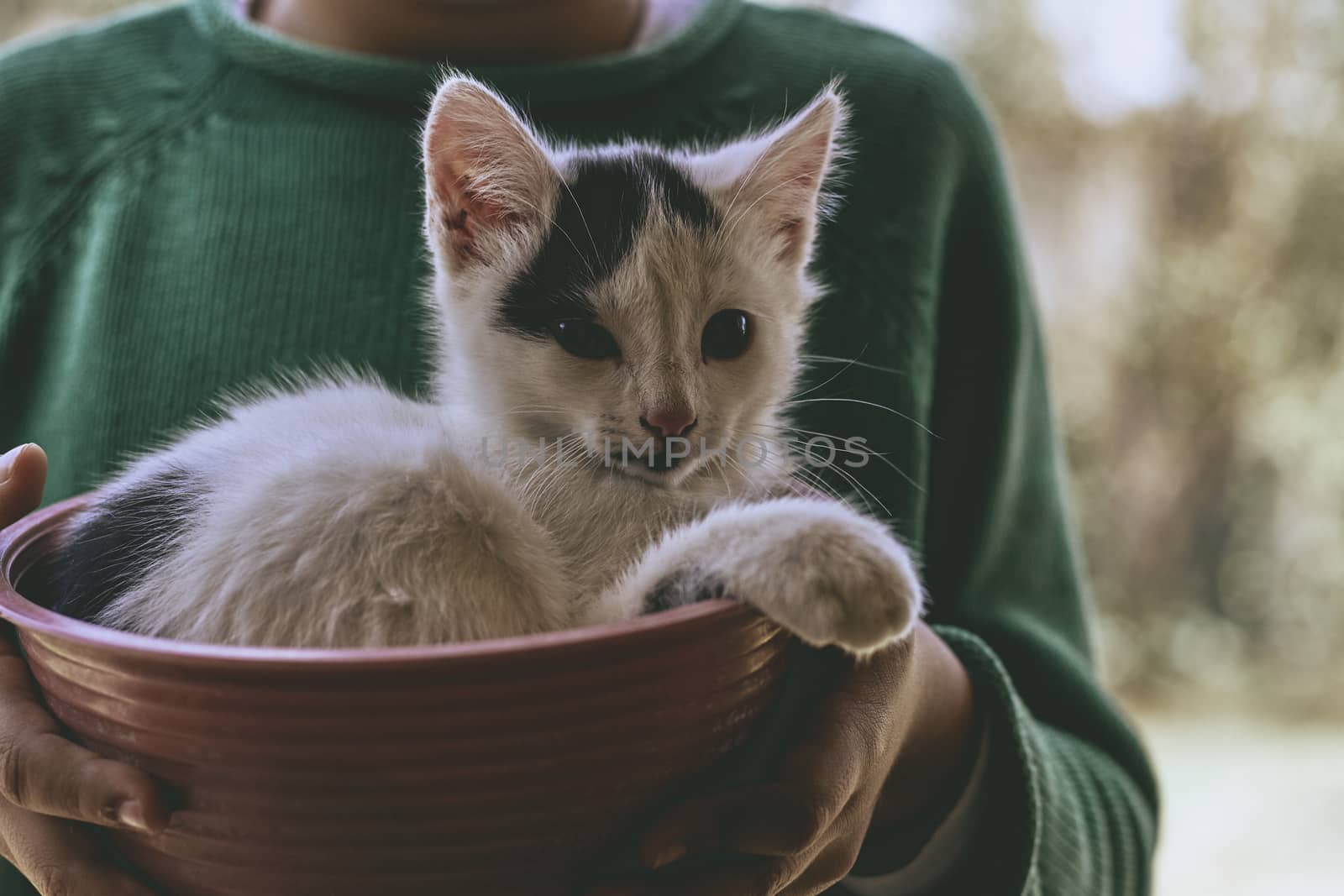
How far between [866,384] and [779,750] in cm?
66

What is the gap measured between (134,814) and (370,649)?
6.8 inches

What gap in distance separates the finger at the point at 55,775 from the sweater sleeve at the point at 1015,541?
82 centimetres

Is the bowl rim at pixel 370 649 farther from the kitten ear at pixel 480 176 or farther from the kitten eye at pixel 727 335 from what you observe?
the kitten ear at pixel 480 176

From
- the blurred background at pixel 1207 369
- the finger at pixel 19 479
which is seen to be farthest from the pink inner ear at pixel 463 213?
the blurred background at pixel 1207 369

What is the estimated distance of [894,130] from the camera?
1371 mm

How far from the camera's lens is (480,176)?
37.4 inches

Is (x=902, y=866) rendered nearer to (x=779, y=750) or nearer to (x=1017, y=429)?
(x=779, y=750)

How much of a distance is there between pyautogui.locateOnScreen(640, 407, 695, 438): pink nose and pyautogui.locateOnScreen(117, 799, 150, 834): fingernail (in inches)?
17.8

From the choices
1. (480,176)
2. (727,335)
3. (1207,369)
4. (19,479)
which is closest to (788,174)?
(727,335)

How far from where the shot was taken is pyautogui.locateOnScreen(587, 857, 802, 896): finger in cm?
64

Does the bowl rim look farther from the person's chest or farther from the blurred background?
the blurred background

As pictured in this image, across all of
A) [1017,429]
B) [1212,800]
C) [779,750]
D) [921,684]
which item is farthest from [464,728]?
[1212,800]

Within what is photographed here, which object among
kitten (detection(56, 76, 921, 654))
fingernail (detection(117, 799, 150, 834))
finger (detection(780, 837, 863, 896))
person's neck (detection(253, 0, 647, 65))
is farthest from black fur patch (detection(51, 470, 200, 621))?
person's neck (detection(253, 0, 647, 65))

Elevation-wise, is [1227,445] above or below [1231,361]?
below
